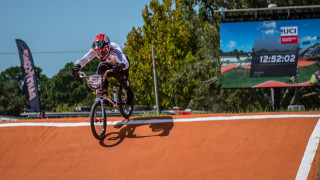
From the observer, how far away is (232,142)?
6617 millimetres

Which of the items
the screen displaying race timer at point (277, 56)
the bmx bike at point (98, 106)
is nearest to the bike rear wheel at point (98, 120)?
the bmx bike at point (98, 106)

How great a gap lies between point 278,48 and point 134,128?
42.6ft

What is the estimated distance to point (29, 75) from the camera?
2297cm

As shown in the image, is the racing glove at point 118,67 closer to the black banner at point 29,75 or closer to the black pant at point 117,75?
the black pant at point 117,75

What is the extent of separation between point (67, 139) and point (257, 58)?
13.6 metres

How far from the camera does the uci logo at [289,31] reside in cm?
1894

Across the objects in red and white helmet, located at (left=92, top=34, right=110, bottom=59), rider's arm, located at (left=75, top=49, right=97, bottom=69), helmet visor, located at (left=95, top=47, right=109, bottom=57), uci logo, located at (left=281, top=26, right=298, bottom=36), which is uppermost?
uci logo, located at (left=281, top=26, right=298, bottom=36)

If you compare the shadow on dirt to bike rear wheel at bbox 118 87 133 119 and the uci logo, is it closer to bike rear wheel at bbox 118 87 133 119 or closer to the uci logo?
bike rear wheel at bbox 118 87 133 119

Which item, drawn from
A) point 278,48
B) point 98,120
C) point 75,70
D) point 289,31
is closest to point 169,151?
point 98,120

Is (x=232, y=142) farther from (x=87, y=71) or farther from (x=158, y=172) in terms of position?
(x=87, y=71)

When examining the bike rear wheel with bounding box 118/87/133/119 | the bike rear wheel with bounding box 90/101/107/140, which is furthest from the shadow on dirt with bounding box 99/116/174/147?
the bike rear wheel with bounding box 118/87/133/119

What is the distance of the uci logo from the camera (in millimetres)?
18938

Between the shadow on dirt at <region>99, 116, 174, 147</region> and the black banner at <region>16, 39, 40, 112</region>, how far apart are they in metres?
15.9

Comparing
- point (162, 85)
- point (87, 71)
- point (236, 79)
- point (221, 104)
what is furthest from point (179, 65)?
point (87, 71)
